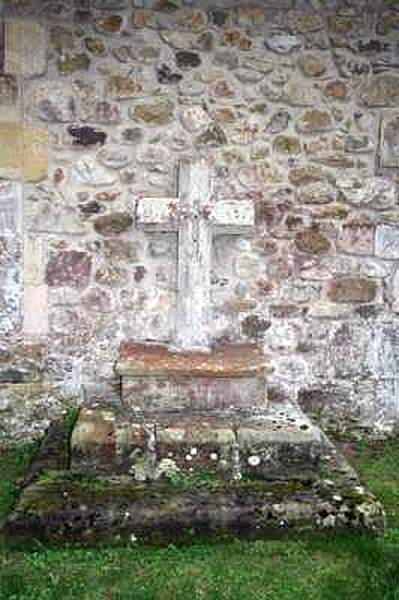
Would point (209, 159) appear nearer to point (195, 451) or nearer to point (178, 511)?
point (195, 451)

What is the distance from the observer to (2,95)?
4750 millimetres

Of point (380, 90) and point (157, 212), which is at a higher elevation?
point (380, 90)

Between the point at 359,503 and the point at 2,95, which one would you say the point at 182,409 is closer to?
the point at 359,503

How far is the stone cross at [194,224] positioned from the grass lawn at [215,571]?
161 centimetres

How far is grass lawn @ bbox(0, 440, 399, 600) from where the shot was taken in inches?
124

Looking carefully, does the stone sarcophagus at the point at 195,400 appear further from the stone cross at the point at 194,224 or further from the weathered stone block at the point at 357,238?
the weathered stone block at the point at 357,238

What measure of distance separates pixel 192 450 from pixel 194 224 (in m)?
1.46

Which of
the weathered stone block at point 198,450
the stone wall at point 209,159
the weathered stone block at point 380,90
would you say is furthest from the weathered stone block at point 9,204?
→ the weathered stone block at point 380,90

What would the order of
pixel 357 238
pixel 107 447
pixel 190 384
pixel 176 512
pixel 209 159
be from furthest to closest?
pixel 357 238, pixel 209 159, pixel 190 384, pixel 107 447, pixel 176 512

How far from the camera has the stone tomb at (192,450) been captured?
3619 mm

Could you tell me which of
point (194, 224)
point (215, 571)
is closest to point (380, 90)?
point (194, 224)

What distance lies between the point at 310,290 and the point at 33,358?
1.83 metres

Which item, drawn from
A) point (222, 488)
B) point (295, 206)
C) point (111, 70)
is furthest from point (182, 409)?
point (111, 70)

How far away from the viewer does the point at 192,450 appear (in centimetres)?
400
